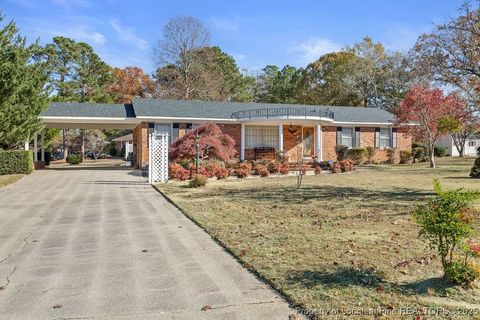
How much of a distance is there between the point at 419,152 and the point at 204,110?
16.9m

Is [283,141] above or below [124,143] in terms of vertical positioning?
below

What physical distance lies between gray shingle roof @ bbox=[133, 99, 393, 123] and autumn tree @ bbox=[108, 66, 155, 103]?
26.1 m

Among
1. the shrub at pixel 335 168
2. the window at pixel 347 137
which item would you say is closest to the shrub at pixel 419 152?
the window at pixel 347 137

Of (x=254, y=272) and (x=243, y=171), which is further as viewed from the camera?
(x=243, y=171)

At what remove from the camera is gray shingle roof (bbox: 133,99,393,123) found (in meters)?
25.6

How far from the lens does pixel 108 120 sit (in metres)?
25.9

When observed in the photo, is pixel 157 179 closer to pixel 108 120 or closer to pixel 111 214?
pixel 111 214

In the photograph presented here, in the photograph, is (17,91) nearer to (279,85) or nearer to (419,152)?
(419,152)

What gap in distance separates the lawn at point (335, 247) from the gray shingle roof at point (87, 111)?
620 inches

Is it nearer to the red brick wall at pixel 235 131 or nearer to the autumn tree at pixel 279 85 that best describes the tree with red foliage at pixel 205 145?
the red brick wall at pixel 235 131

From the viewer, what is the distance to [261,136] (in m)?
27.8

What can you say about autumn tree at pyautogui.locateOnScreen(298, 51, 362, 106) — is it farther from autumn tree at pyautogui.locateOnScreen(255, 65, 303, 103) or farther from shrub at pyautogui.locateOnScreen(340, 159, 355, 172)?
shrub at pyautogui.locateOnScreen(340, 159, 355, 172)

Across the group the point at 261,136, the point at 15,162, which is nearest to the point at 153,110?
the point at 261,136

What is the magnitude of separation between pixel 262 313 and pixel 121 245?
3.41 meters
